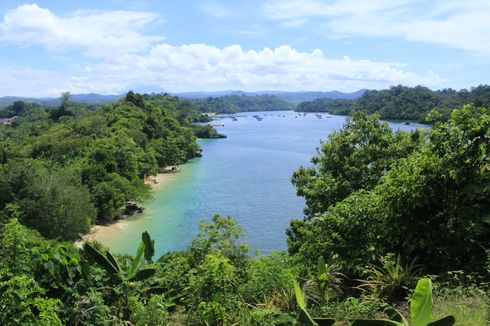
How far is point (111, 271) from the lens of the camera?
5930 millimetres

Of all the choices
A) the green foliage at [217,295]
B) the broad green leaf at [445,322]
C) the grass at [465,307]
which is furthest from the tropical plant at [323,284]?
the broad green leaf at [445,322]

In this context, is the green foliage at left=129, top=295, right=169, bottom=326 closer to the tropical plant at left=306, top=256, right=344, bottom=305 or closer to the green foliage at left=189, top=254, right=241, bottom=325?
the green foliage at left=189, top=254, right=241, bottom=325

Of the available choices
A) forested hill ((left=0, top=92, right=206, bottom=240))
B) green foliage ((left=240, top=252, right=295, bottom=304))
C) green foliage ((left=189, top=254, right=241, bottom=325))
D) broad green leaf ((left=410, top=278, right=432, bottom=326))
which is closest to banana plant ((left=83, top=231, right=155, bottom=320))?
green foliage ((left=189, top=254, right=241, bottom=325))

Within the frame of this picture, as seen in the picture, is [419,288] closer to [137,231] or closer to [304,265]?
[304,265]

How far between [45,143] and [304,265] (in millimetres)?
48202

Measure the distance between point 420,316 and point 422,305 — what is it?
11cm

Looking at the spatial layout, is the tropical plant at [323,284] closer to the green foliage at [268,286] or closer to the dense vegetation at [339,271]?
the dense vegetation at [339,271]

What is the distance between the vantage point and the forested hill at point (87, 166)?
26.6m

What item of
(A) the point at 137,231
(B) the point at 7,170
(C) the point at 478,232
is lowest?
(A) the point at 137,231

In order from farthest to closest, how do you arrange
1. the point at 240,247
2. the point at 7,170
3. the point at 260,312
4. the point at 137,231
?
the point at 137,231 < the point at 7,170 < the point at 240,247 < the point at 260,312

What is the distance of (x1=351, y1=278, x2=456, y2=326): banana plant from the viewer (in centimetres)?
346

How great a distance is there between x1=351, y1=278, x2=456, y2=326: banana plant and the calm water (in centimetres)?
974

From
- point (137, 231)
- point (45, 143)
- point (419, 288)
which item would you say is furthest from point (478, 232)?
point (45, 143)

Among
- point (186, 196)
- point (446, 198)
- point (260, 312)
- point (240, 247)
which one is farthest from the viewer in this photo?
point (186, 196)
